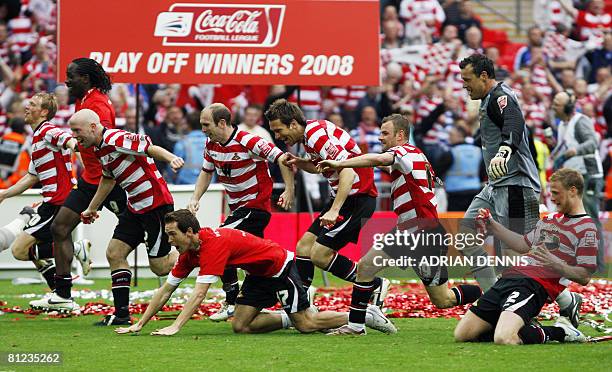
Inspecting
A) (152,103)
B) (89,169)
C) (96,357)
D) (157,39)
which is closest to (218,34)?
(157,39)

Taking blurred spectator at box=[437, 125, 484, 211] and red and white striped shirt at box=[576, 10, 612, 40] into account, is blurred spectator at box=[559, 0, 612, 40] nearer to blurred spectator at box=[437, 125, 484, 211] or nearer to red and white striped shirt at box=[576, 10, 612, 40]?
red and white striped shirt at box=[576, 10, 612, 40]

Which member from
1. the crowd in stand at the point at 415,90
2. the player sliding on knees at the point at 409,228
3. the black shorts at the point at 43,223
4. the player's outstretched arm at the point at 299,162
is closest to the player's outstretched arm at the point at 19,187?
the black shorts at the point at 43,223

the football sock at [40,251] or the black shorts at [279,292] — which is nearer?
the black shorts at [279,292]

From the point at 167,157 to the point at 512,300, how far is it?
309 centimetres

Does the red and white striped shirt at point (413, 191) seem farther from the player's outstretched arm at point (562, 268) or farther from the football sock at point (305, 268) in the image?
the player's outstretched arm at point (562, 268)

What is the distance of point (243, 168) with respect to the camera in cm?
1084

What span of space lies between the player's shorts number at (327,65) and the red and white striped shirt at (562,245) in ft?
19.1

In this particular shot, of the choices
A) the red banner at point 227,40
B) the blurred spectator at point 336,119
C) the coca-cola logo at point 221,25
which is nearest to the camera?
the red banner at point 227,40

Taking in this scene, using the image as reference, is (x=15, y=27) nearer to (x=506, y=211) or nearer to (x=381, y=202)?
(x=381, y=202)

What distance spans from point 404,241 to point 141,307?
3330 mm

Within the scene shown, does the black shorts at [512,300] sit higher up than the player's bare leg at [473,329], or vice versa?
the black shorts at [512,300]

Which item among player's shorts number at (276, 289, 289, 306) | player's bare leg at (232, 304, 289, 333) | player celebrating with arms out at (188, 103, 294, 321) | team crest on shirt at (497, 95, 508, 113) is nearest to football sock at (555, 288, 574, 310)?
team crest on shirt at (497, 95, 508, 113)

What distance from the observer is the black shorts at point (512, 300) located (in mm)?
8773

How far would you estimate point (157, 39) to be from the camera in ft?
46.6
